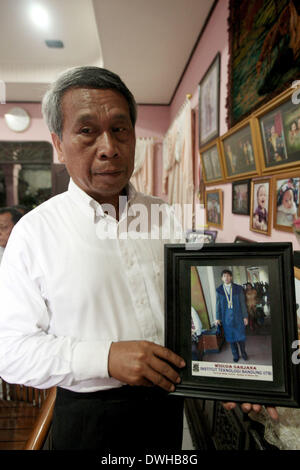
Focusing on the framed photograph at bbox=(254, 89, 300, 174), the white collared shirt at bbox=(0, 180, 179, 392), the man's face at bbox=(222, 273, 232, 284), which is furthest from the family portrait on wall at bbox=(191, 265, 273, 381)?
the framed photograph at bbox=(254, 89, 300, 174)

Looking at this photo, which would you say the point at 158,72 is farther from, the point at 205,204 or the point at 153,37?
the point at 205,204

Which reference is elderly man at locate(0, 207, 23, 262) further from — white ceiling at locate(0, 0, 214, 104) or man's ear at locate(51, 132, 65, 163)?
man's ear at locate(51, 132, 65, 163)

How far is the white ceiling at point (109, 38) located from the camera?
7.45 ft

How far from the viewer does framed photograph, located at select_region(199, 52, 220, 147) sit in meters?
2.03

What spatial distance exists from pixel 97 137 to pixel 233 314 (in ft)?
1.89

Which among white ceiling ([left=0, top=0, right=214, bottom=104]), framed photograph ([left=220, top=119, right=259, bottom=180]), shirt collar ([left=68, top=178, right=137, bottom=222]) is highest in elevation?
white ceiling ([left=0, top=0, right=214, bottom=104])

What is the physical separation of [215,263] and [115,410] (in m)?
0.53

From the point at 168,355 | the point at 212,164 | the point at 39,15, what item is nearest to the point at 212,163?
the point at 212,164

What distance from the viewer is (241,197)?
1.61m

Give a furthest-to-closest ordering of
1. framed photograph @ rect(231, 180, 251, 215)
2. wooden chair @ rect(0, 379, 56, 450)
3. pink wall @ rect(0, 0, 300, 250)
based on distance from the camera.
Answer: pink wall @ rect(0, 0, 300, 250), framed photograph @ rect(231, 180, 251, 215), wooden chair @ rect(0, 379, 56, 450)

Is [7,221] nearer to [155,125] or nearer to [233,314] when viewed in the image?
[233,314]

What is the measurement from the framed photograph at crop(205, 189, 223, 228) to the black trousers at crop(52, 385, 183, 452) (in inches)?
54.9

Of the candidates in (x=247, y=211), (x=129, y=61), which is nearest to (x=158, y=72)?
(x=129, y=61)

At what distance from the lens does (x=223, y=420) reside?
1411mm
